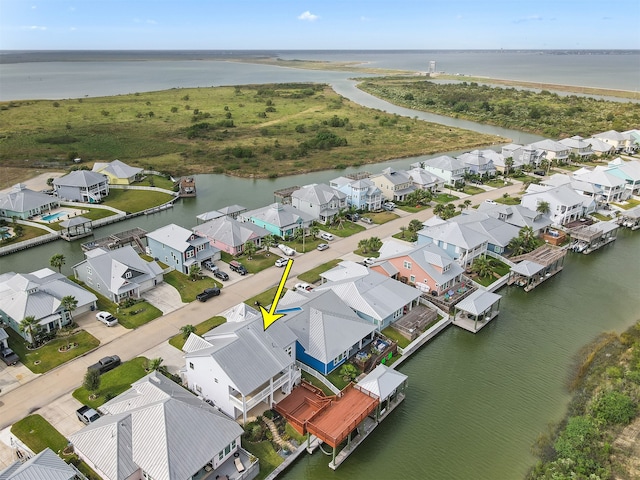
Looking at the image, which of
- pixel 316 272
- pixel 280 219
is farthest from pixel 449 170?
pixel 316 272

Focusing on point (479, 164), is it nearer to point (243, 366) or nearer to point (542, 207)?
point (542, 207)

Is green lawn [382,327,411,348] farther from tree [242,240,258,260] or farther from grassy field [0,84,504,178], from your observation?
grassy field [0,84,504,178]

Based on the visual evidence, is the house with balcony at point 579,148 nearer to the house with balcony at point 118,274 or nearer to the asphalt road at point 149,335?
the asphalt road at point 149,335

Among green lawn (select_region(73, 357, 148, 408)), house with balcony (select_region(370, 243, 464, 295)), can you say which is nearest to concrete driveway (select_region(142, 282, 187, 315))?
green lawn (select_region(73, 357, 148, 408))

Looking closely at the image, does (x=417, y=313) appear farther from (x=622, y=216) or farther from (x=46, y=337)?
(x=622, y=216)

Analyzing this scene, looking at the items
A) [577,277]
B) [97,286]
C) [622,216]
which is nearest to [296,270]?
[97,286]
